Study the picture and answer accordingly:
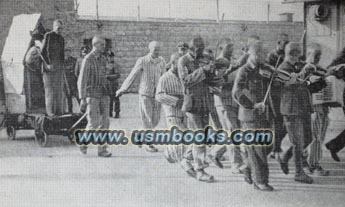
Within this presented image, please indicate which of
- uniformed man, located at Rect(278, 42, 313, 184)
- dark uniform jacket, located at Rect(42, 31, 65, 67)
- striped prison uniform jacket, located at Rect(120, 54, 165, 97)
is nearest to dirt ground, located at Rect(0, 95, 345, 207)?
uniformed man, located at Rect(278, 42, 313, 184)

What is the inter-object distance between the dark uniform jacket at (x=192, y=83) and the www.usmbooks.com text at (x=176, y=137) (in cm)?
24

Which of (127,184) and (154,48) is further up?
(154,48)

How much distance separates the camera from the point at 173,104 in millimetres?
4816

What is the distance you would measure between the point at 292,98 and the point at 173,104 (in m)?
1.07

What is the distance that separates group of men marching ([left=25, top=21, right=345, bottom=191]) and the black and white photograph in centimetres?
1

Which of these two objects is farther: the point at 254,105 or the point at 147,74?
the point at 147,74

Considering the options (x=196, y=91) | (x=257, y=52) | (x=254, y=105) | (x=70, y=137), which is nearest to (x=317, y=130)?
(x=254, y=105)

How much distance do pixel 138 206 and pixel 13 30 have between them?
2000mm

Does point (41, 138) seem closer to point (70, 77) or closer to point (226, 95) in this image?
point (70, 77)

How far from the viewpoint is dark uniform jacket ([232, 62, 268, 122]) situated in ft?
14.5

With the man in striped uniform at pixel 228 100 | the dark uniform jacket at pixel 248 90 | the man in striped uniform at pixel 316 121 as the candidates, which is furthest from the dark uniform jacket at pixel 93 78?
the man in striped uniform at pixel 316 121

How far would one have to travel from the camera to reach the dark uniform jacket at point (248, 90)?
441 centimetres

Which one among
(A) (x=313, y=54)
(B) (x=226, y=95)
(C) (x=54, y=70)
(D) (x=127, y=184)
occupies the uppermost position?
(A) (x=313, y=54)

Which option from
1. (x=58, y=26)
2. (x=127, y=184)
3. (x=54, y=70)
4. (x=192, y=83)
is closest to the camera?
(x=192, y=83)
